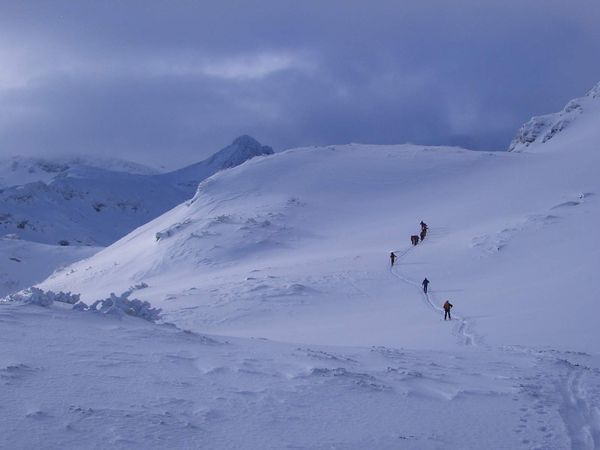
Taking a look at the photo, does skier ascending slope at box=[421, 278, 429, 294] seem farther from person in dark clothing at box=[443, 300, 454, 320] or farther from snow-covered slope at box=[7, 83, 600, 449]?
person in dark clothing at box=[443, 300, 454, 320]

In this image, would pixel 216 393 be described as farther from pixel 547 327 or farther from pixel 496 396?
pixel 547 327

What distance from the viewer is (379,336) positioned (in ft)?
66.4

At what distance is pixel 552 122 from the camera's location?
8381 cm

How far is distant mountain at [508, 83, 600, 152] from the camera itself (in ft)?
258

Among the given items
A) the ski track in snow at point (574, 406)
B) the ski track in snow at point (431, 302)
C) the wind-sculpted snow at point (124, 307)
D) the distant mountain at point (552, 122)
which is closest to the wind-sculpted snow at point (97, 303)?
the wind-sculpted snow at point (124, 307)

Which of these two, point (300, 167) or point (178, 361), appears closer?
point (178, 361)

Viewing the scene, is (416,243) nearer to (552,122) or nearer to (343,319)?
(343,319)

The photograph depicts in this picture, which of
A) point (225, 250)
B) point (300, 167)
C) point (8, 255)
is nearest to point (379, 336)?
point (225, 250)

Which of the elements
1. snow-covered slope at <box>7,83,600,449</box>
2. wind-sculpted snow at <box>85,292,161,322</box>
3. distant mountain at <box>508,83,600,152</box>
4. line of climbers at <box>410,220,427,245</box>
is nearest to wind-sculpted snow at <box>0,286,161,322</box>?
wind-sculpted snow at <box>85,292,161,322</box>

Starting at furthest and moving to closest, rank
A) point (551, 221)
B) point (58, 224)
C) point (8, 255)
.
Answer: point (58, 224) → point (8, 255) → point (551, 221)

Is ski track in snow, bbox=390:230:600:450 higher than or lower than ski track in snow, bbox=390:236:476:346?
lower

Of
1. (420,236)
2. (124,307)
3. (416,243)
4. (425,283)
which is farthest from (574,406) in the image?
(420,236)

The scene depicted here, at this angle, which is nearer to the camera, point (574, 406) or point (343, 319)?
point (574, 406)

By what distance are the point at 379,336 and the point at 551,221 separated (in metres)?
19.9
